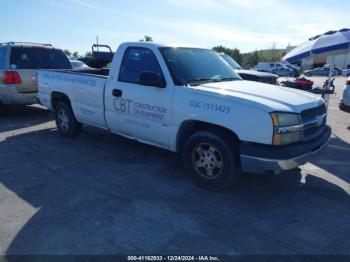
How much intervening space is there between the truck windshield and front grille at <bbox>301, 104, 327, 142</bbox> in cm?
142

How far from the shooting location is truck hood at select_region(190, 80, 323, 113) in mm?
3869

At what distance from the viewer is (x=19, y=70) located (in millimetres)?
8531

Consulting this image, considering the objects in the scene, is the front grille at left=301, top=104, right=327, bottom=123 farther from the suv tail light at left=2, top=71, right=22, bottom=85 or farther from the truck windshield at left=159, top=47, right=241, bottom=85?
the suv tail light at left=2, top=71, right=22, bottom=85

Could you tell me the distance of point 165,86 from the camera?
462cm

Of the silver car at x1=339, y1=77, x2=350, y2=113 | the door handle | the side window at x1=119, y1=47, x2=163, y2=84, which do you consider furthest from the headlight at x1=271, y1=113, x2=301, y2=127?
the silver car at x1=339, y1=77, x2=350, y2=113

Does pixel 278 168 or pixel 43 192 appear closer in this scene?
pixel 278 168

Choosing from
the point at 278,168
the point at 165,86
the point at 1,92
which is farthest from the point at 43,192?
the point at 1,92

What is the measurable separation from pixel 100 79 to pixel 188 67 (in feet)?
5.57

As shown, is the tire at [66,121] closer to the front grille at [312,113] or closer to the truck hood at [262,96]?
the truck hood at [262,96]

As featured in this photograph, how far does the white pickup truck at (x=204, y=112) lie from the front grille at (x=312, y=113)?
0.01 m

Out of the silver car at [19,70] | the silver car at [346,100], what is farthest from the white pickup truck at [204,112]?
the silver car at [346,100]

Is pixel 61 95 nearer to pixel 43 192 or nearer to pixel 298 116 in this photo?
pixel 43 192

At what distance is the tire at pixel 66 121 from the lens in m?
6.74

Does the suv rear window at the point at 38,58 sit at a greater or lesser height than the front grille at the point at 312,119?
greater
